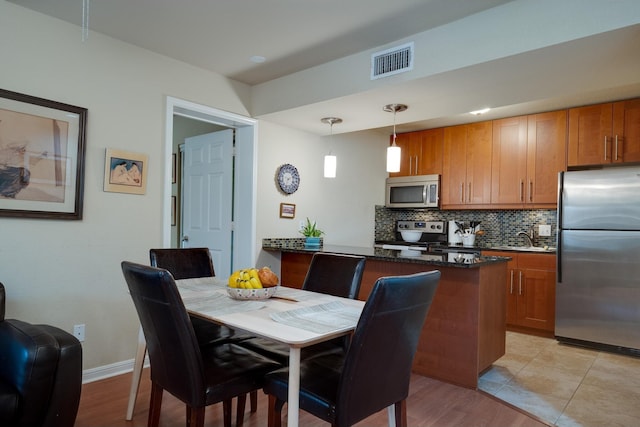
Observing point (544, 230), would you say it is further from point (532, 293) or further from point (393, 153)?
point (393, 153)

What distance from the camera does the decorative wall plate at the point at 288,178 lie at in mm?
3885

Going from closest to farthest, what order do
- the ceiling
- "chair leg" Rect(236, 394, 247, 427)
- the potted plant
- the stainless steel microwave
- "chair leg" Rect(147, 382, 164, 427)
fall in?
"chair leg" Rect(147, 382, 164, 427) < "chair leg" Rect(236, 394, 247, 427) < the ceiling < the potted plant < the stainless steel microwave

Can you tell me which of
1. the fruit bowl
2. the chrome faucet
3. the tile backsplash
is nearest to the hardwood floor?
the fruit bowl

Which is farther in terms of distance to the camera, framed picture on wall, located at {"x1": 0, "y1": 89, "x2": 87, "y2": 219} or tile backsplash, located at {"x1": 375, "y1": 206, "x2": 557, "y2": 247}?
tile backsplash, located at {"x1": 375, "y1": 206, "x2": 557, "y2": 247}

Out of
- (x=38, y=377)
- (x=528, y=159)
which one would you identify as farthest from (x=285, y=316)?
(x=528, y=159)

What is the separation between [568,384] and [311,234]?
2.42 meters

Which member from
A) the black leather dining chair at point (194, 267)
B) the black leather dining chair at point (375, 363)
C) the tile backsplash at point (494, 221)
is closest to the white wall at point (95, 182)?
the black leather dining chair at point (194, 267)

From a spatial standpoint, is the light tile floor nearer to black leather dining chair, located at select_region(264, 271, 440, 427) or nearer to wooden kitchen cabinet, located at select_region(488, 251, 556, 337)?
wooden kitchen cabinet, located at select_region(488, 251, 556, 337)

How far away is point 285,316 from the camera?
159 centimetres

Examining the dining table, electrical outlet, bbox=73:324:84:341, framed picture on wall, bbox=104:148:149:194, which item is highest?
framed picture on wall, bbox=104:148:149:194

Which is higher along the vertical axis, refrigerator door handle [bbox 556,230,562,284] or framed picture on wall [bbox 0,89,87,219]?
framed picture on wall [bbox 0,89,87,219]

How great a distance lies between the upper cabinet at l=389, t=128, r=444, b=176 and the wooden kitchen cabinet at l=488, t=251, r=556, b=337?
4.75 feet

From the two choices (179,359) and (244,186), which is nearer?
(179,359)

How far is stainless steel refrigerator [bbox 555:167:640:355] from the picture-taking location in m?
3.38
